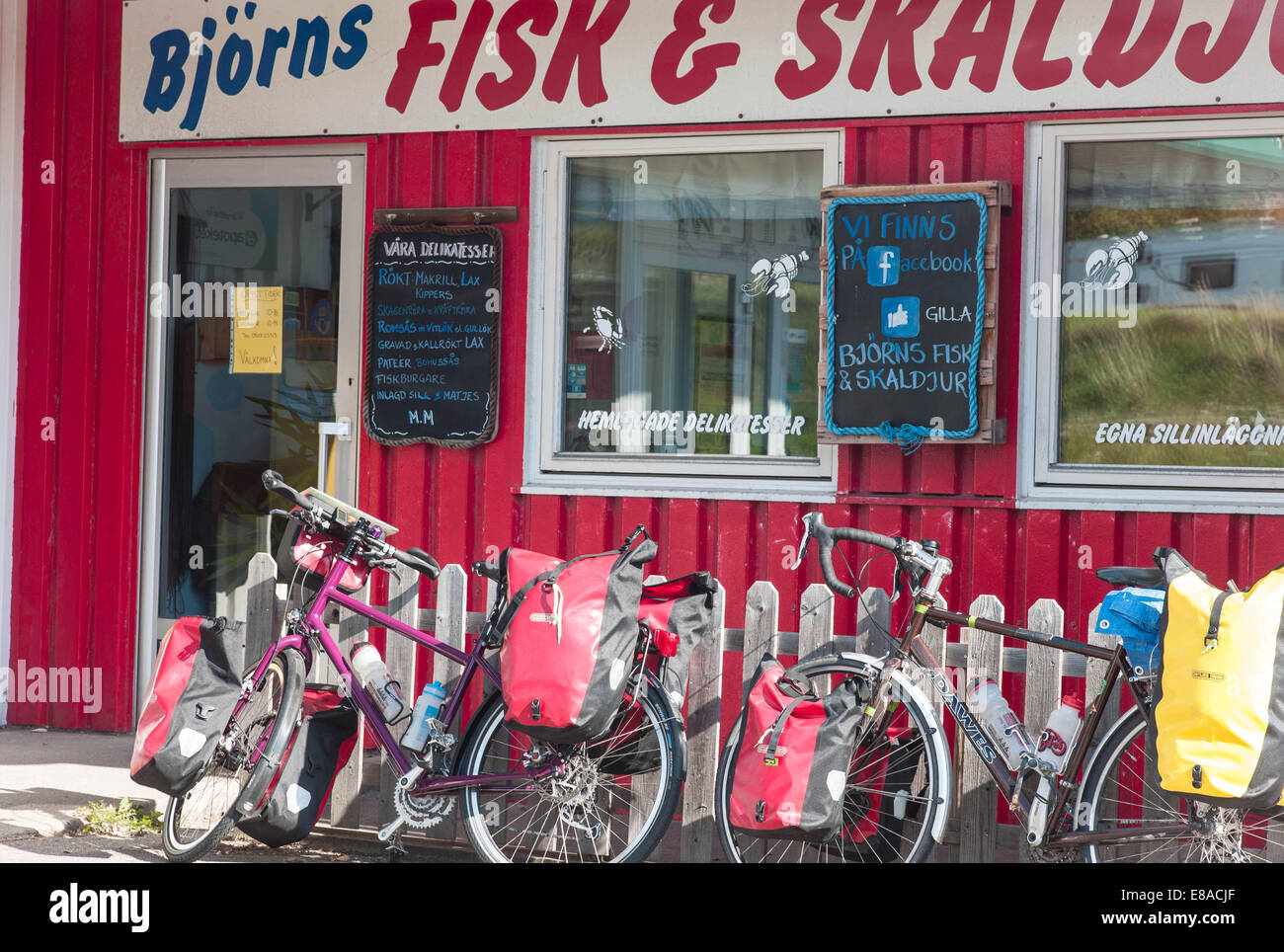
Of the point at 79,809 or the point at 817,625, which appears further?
the point at 79,809

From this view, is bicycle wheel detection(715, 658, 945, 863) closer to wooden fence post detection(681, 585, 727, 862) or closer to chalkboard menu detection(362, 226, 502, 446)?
wooden fence post detection(681, 585, 727, 862)

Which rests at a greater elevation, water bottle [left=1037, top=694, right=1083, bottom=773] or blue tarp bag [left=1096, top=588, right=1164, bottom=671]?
blue tarp bag [left=1096, top=588, right=1164, bottom=671]

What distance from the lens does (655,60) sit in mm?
5914

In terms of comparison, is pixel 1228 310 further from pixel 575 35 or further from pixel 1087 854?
Result: pixel 575 35

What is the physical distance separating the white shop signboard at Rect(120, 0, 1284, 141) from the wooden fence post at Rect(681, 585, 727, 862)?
234 centimetres

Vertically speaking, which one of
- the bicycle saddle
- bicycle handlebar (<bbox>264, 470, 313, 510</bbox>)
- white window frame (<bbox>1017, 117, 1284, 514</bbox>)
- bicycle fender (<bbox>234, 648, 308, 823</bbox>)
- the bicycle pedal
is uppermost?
white window frame (<bbox>1017, 117, 1284, 514</bbox>)

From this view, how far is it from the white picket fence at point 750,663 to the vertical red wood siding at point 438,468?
3.33 ft

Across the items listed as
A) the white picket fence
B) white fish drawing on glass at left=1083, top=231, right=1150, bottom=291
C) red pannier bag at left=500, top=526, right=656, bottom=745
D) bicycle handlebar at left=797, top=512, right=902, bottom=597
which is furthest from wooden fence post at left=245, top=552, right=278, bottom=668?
white fish drawing on glass at left=1083, top=231, right=1150, bottom=291

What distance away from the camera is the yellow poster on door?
6.56 metres

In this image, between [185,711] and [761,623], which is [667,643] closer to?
[761,623]

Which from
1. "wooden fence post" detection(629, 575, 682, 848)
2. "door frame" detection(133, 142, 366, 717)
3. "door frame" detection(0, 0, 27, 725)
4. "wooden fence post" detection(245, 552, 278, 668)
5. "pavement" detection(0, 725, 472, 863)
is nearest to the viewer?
"wooden fence post" detection(629, 575, 682, 848)

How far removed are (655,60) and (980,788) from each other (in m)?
3.27

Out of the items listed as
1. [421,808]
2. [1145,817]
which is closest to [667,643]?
[421,808]
